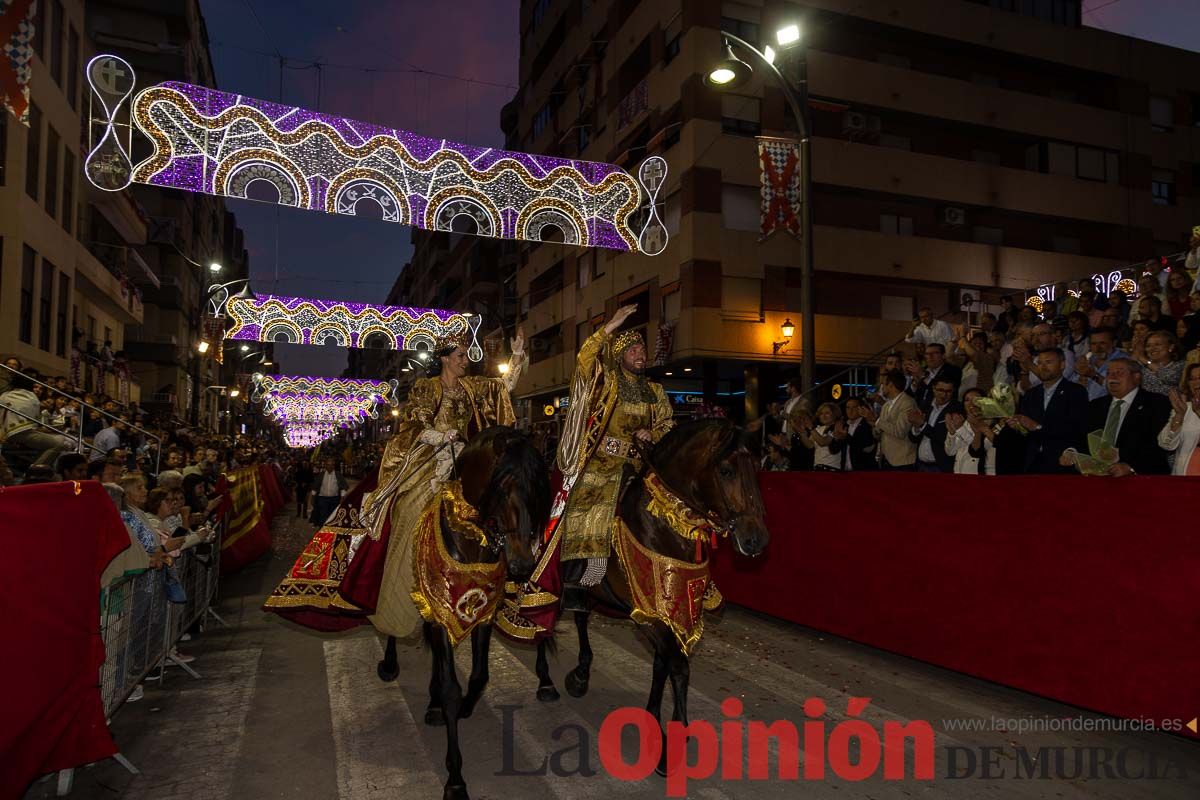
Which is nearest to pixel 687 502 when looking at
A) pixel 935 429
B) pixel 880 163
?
pixel 935 429

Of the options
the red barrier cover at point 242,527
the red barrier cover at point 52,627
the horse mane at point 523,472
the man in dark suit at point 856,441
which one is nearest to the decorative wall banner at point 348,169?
the red barrier cover at point 242,527

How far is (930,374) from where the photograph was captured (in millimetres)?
10453

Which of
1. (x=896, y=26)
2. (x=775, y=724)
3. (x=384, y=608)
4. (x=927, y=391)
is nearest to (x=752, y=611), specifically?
(x=927, y=391)

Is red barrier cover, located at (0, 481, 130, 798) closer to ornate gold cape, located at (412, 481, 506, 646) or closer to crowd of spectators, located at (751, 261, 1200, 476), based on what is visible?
ornate gold cape, located at (412, 481, 506, 646)

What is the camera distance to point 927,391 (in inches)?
385

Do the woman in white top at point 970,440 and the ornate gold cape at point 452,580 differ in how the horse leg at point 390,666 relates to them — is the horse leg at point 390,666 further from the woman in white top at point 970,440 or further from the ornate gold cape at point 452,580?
the woman in white top at point 970,440

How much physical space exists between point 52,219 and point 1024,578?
24.7m

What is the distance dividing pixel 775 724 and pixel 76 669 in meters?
4.40

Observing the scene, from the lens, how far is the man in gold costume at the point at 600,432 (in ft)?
18.5

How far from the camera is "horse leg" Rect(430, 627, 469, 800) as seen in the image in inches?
167

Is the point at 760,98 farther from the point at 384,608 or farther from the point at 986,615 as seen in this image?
the point at 384,608

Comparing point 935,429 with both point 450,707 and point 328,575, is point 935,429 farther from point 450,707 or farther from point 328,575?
point 328,575

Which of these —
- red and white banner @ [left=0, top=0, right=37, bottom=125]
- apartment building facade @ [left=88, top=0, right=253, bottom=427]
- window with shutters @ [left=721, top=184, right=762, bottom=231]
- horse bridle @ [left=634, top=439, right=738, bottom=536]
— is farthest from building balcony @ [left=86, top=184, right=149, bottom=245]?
horse bridle @ [left=634, top=439, right=738, bottom=536]

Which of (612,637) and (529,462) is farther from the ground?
(529,462)
